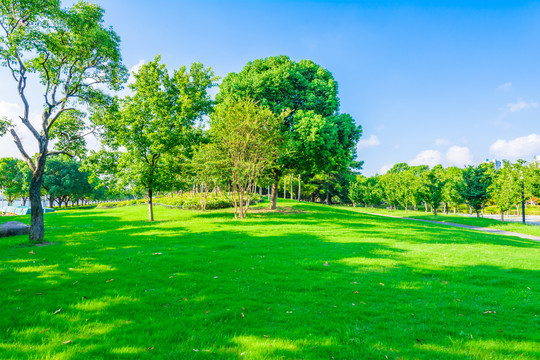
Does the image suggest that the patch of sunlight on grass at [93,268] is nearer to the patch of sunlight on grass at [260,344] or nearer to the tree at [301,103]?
the patch of sunlight on grass at [260,344]

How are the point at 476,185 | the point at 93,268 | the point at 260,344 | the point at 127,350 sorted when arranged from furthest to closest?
1. the point at 476,185
2. the point at 93,268
3. the point at 260,344
4. the point at 127,350

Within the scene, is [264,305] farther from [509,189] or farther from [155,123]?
[509,189]

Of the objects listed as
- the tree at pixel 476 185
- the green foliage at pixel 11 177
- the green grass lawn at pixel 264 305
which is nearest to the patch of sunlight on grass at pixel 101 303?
the green grass lawn at pixel 264 305

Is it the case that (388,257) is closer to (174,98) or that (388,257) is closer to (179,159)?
(179,159)

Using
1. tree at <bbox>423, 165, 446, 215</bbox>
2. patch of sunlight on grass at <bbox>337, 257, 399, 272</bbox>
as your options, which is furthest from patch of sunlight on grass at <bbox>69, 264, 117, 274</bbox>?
tree at <bbox>423, 165, 446, 215</bbox>

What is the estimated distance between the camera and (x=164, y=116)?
2127 cm

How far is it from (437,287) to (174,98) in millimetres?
22292

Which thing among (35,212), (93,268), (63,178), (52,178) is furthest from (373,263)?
(52,178)

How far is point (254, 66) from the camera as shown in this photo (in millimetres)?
26281

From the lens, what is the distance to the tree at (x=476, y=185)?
104 ft

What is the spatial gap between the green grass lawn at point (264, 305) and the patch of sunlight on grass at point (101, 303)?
2cm

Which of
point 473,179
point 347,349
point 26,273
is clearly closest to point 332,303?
point 347,349

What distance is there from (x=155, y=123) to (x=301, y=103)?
44.0 ft

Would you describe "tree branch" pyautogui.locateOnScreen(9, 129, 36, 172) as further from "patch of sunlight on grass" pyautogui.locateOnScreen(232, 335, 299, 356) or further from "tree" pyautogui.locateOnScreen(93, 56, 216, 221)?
"patch of sunlight on grass" pyautogui.locateOnScreen(232, 335, 299, 356)
